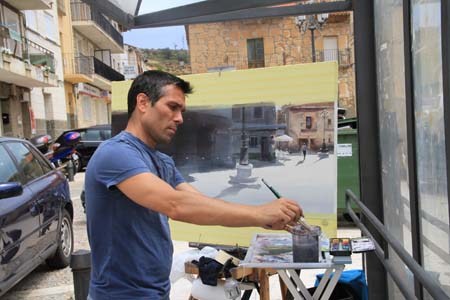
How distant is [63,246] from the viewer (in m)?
5.42

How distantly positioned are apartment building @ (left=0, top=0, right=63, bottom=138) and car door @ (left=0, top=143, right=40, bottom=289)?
42.4ft

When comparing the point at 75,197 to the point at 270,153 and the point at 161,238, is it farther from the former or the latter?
the point at 161,238

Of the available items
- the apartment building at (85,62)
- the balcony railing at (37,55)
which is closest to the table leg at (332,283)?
the balcony railing at (37,55)

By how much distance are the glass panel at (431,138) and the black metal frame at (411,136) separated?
36 millimetres

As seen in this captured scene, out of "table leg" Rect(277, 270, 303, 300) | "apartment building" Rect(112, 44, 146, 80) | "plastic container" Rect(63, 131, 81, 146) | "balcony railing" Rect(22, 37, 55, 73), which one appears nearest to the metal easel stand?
"table leg" Rect(277, 270, 303, 300)

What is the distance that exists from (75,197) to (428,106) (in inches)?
382

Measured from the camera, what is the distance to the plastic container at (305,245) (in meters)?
2.39

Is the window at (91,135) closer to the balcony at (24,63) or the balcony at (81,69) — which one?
the balcony at (24,63)

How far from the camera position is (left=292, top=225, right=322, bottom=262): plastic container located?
7.84 ft

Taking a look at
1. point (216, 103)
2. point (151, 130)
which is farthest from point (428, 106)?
point (216, 103)

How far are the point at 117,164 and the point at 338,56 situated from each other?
102 ft

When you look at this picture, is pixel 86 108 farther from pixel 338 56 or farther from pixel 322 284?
pixel 322 284

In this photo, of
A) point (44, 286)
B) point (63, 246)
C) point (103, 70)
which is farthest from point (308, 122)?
point (103, 70)

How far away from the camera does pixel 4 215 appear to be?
3.74 meters
